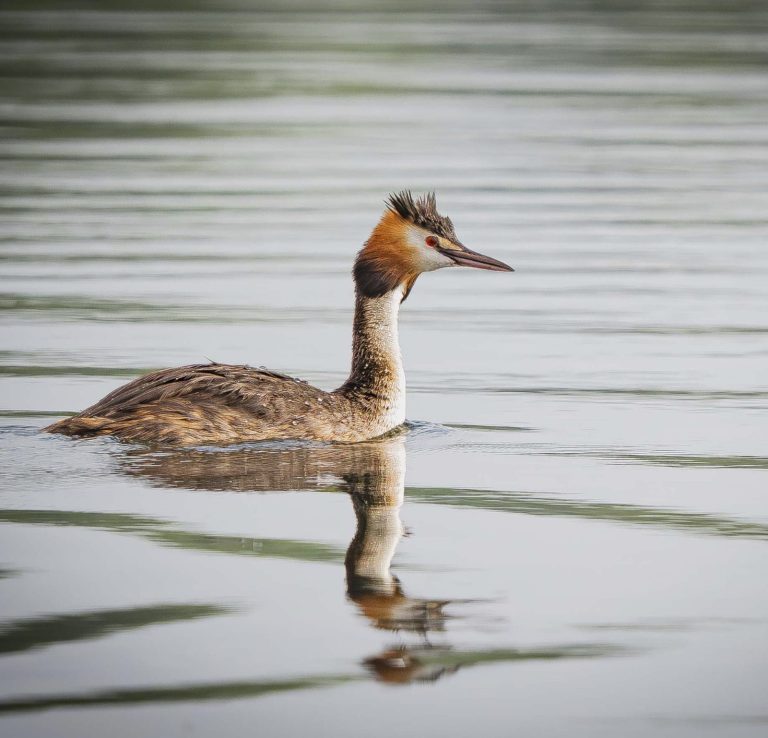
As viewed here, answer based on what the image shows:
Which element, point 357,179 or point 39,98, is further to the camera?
point 39,98

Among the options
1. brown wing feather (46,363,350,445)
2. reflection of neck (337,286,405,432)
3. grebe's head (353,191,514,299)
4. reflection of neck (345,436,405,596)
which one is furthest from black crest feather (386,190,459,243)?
reflection of neck (345,436,405,596)

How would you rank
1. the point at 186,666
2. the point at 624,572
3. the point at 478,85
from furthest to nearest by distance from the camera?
the point at 478,85
the point at 624,572
the point at 186,666

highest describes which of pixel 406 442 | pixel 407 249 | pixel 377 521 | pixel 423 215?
pixel 423 215

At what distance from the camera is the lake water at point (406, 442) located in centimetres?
700

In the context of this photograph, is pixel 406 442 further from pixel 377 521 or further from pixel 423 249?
pixel 377 521

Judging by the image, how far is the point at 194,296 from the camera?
16.1m

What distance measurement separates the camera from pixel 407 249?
470 inches

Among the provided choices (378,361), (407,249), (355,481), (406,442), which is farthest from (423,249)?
(355,481)

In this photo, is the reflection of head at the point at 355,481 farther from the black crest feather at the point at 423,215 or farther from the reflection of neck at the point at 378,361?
the black crest feather at the point at 423,215

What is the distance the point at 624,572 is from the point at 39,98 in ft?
81.2

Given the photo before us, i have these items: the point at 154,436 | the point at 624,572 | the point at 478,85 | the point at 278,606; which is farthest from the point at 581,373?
the point at 478,85

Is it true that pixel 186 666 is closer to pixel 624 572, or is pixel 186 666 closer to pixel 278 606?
pixel 278 606

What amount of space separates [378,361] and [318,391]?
0.60 m

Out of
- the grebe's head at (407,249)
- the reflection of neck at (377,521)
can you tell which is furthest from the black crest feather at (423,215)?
the reflection of neck at (377,521)
